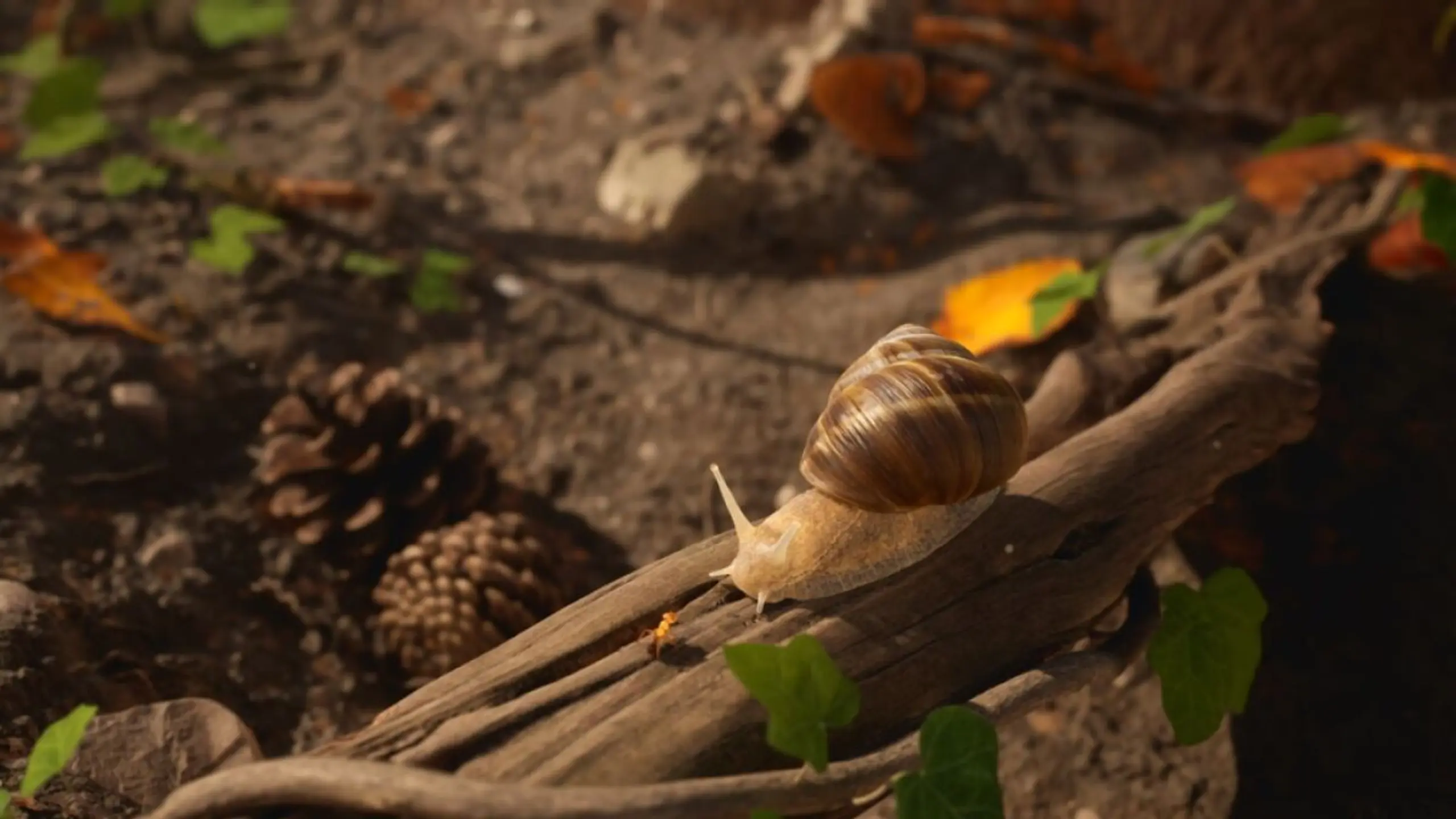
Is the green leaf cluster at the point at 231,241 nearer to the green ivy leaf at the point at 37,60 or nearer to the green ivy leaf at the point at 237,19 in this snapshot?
the green ivy leaf at the point at 237,19

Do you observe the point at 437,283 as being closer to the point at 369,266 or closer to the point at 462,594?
the point at 369,266

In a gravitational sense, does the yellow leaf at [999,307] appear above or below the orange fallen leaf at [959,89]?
below

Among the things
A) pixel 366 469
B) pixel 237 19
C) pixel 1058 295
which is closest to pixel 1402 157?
pixel 1058 295

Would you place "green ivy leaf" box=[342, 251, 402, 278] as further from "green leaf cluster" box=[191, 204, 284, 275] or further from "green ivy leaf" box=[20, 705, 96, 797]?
"green ivy leaf" box=[20, 705, 96, 797]

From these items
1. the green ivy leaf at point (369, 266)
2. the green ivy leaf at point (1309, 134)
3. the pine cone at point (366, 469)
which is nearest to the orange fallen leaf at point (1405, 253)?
the green ivy leaf at point (1309, 134)

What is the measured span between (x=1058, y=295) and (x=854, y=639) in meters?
1.02

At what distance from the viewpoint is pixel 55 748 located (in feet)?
3.66

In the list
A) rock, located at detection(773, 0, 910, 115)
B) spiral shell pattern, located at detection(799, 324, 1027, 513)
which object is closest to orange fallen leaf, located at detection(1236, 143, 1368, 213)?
rock, located at detection(773, 0, 910, 115)

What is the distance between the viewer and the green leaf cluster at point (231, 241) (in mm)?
2350

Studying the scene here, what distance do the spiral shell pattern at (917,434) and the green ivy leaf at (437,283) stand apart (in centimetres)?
139

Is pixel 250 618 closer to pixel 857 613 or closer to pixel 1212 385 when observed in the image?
pixel 857 613

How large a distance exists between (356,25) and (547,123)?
2.74 ft

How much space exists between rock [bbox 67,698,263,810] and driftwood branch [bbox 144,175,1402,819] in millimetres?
215

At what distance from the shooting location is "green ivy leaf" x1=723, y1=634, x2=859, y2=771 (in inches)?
42.3
